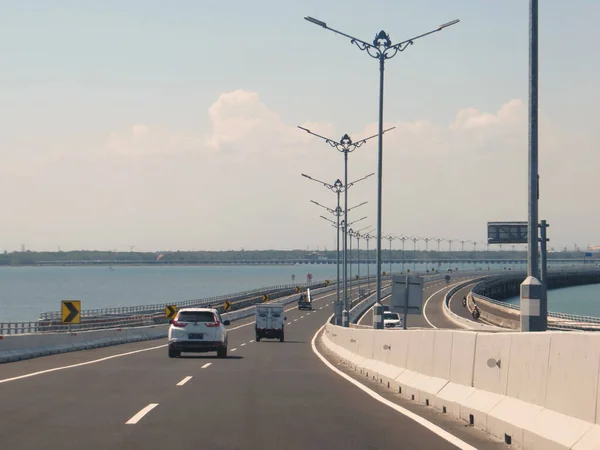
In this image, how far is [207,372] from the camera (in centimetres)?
2459

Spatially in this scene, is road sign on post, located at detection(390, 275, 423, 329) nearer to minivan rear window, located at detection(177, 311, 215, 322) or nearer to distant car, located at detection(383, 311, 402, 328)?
minivan rear window, located at detection(177, 311, 215, 322)

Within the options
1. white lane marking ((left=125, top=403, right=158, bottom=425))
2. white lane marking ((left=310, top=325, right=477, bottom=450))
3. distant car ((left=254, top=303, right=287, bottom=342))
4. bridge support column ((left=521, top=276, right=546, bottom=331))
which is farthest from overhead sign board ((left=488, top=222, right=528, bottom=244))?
white lane marking ((left=125, top=403, right=158, bottom=425))

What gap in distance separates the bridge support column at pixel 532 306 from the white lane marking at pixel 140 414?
6371 millimetres

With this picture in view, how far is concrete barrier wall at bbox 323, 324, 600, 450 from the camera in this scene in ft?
31.0

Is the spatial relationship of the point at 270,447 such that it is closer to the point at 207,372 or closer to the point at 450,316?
the point at 207,372

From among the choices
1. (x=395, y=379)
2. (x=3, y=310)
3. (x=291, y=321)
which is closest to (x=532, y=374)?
(x=395, y=379)

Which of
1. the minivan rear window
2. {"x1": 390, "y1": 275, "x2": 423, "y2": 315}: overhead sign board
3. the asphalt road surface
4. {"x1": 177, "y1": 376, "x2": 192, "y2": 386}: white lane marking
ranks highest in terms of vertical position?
{"x1": 390, "y1": 275, "x2": 423, "y2": 315}: overhead sign board

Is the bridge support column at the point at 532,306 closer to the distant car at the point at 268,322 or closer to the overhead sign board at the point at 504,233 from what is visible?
the distant car at the point at 268,322

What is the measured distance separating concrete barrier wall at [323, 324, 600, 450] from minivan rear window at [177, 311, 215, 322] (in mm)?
14742

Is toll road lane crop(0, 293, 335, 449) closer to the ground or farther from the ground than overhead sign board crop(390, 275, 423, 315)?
closer to the ground

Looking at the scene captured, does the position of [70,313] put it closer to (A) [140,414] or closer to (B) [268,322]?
(B) [268,322]

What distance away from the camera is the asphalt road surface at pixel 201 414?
1145cm

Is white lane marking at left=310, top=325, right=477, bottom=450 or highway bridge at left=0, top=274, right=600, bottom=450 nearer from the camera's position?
highway bridge at left=0, top=274, right=600, bottom=450

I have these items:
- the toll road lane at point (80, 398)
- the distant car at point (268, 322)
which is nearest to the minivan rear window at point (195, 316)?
the toll road lane at point (80, 398)
